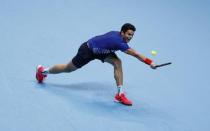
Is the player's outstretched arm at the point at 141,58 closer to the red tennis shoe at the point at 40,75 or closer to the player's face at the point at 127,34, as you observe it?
the player's face at the point at 127,34

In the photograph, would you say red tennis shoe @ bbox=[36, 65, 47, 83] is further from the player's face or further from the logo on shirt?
the player's face

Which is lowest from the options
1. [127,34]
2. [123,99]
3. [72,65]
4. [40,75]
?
[123,99]

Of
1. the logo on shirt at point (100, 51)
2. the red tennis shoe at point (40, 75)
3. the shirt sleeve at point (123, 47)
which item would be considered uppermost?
the shirt sleeve at point (123, 47)

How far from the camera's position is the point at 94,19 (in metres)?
7.54

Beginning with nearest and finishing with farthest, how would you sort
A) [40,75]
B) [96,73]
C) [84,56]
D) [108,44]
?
[108,44]
[84,56]
[40,75]
[96,73]

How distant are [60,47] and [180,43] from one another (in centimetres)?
219

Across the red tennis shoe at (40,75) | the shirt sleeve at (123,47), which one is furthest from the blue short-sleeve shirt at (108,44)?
the red tennis shoe at (40,75)

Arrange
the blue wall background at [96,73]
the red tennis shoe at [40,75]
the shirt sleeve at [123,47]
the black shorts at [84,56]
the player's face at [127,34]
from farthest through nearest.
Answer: the red tennis shoe at [40,75] < the black shorts at [84,56] < the player's face at [127,34] < the shirt sleeve at [123,47] < the blue wall background at [96,73]

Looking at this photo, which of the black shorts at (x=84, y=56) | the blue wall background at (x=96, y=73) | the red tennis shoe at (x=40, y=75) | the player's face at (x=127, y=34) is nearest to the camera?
the blue wall background at (x=96, y=73)

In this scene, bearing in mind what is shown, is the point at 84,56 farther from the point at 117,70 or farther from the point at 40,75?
the point at 40,75

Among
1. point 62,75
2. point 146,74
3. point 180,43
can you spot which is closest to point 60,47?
point 62,75

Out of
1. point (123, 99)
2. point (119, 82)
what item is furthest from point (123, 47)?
point (123, 99)

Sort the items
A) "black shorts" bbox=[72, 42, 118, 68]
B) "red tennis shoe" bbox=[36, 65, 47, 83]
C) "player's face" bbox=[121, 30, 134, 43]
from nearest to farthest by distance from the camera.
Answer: "player's face" bbox=[121, 30, 134, 43]
"black shorts" bbox=[72, 42, 118, 68]
"red tennis shoe" bbox=[36, 65, 47, 83]

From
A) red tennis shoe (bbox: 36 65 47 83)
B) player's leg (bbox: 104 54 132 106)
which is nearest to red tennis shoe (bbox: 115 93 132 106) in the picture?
player's leg (bbox: 104 54 132 106)
